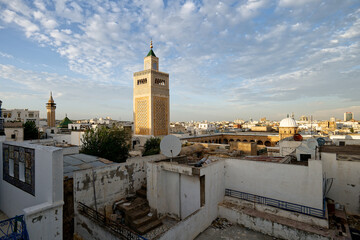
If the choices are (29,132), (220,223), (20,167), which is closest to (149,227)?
(220,223)

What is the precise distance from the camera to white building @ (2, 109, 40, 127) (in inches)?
1715

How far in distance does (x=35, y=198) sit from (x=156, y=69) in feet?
85.2

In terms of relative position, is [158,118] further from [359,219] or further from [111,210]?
[359,219]

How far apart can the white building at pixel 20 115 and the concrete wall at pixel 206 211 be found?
4933 centimetres

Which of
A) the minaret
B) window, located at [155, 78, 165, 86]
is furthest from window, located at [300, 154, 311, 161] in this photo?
the minaret

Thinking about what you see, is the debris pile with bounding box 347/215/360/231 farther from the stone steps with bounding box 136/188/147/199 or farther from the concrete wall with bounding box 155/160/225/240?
the stone steps with bounding box 136/188/147/199

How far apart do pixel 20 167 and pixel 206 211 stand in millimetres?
6345

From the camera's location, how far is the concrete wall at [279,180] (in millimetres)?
6902

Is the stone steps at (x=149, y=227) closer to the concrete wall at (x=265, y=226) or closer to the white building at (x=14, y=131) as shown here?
the concrete wall at (x=265, y=226)

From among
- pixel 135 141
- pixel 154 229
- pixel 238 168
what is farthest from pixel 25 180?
pixel 135 141

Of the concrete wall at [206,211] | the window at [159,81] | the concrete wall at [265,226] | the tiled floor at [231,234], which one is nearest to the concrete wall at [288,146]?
the concrete wall at [206,211]

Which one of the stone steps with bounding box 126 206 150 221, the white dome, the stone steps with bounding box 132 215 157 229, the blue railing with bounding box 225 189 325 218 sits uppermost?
the white dome

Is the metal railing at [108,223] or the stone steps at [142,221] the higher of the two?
the metal railing at [108,223]

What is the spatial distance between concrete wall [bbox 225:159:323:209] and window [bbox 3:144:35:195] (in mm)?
7230
